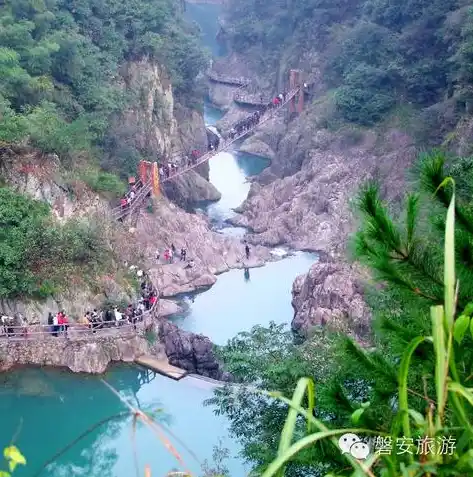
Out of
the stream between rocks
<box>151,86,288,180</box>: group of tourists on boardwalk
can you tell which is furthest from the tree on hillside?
<box>151,86,288,180</box>: group of tourists on boardwalk

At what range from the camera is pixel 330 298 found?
45.3 feet

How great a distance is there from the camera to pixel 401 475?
197 cm

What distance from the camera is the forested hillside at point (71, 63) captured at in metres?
14.2

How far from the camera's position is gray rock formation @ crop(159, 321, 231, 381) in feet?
40.4

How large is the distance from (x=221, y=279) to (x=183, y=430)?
26.1 feet

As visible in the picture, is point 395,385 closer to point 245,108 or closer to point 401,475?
point 401,475

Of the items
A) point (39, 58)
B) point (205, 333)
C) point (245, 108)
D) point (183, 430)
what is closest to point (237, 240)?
point (205, 333)

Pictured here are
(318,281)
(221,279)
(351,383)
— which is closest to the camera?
(351,383)

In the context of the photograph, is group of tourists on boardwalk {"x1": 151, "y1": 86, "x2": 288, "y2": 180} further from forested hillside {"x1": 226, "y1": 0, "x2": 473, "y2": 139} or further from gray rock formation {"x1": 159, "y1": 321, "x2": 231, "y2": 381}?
gray rock formation {"x1": 159, "y1": 321, "x2": 231, "y2": 381}

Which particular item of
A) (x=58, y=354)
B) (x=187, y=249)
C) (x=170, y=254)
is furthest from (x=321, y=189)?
(x=58, y=354)

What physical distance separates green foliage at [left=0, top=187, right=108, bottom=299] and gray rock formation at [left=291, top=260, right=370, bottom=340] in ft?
13.7

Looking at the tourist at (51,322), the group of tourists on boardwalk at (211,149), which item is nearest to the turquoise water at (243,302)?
the group of tourists on boardwalk at (211,149)

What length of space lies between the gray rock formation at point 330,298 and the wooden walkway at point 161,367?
228 cm

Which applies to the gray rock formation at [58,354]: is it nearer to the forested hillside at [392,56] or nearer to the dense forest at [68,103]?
the dense forest at [68,103]
